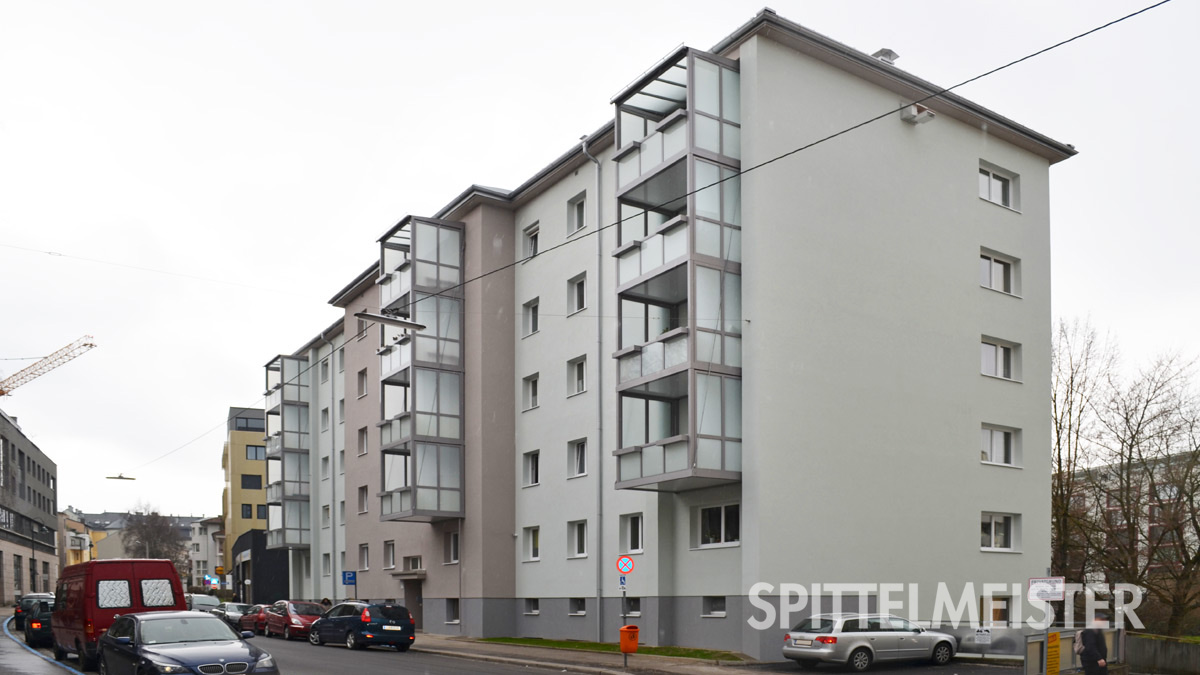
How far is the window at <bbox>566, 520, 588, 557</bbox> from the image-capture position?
30708 millimetres

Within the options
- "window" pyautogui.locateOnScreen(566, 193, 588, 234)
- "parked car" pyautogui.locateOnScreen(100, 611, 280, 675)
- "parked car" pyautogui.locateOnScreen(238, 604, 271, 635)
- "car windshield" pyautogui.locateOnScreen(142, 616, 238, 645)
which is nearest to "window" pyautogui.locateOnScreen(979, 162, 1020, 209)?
"window" pyautogui.locateOnScreen(566, 193, 588, 234)

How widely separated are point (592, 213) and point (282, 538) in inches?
1149

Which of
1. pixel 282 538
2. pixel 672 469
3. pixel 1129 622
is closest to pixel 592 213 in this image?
pixel 672 469

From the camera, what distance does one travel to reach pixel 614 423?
29.5 m

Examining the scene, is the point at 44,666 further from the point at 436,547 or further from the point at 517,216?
the point at 517,216

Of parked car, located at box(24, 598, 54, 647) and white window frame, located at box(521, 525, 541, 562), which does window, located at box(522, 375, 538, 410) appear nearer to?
white window frame, located at box(521, 525, 541, 562)

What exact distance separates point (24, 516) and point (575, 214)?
71.8 meters

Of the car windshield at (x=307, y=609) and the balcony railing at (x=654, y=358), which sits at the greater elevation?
the balcony railing at (x=654, y=358)

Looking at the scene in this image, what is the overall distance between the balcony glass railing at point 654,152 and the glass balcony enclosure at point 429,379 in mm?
9779

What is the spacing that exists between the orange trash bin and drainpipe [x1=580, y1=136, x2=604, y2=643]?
22.9ft

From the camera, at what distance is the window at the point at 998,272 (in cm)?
2989

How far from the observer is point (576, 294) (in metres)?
32.1

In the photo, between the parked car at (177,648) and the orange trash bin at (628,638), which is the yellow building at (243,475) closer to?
the orange trash bin at (628,638)

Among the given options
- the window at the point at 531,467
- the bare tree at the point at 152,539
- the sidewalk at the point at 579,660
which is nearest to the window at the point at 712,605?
the sidewalk at the point at 579,660
